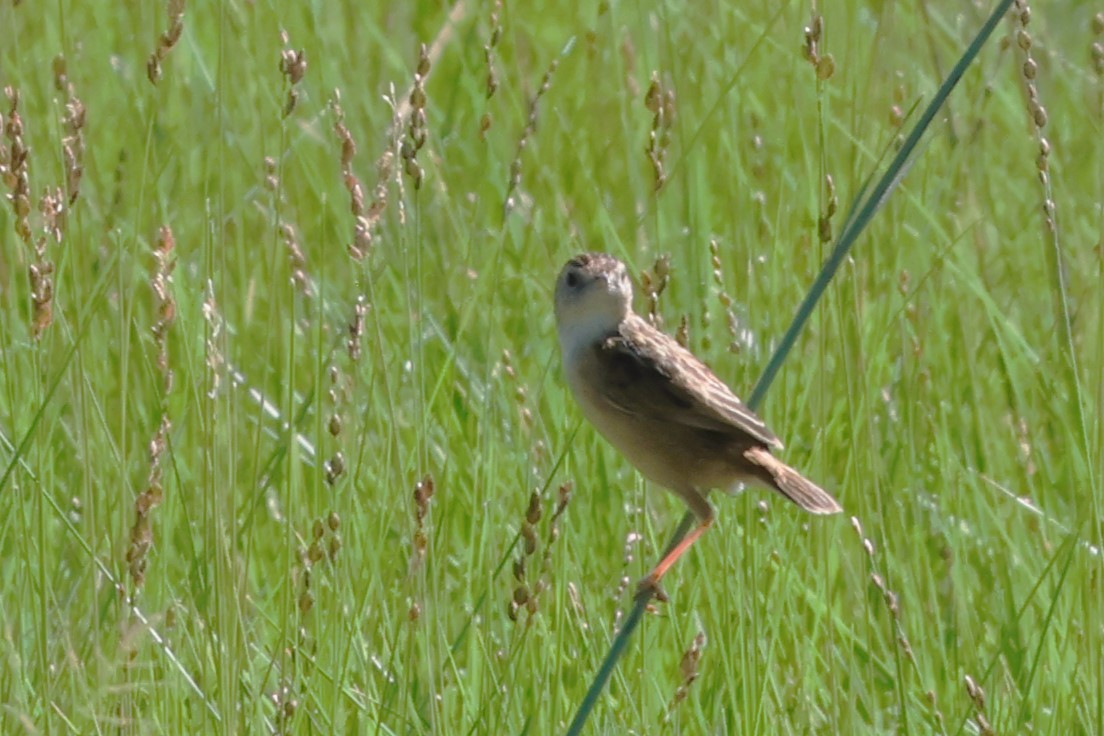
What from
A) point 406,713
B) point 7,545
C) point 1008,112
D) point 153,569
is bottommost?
point 7,545

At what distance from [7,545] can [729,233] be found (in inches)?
83.6

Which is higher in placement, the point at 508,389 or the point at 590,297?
the point at 590,297

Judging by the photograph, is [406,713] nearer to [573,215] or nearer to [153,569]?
[153,569]

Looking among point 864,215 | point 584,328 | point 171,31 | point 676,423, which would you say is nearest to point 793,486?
point 676,423

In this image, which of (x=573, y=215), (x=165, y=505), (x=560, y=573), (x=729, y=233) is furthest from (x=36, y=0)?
(x=560, y=573)

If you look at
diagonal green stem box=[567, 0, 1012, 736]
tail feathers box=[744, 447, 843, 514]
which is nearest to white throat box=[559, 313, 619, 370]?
tail feathers box=[744, 447, 843, 514]

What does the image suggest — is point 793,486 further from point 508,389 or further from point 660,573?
point 508,389

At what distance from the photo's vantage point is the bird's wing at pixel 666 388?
3.21m

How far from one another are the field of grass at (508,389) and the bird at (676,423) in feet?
0.29

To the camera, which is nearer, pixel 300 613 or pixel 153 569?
pixel 300 613

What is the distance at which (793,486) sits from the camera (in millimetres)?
3131

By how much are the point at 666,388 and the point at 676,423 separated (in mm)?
74

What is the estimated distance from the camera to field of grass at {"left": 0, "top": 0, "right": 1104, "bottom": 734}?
2.85 meters

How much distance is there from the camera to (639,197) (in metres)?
5.14
